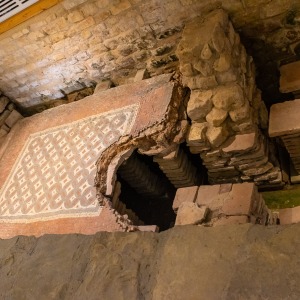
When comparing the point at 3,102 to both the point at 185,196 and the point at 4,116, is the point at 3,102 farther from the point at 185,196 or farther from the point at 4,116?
the point at 185,196

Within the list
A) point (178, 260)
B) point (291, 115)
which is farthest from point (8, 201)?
point (291, 115)

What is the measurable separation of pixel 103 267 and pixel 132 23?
8.83ft

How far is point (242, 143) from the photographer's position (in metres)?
3.33

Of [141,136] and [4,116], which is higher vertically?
[4,116]

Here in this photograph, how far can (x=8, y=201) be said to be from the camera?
4035mm

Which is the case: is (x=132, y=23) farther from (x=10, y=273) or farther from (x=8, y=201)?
(x=10, y=273)

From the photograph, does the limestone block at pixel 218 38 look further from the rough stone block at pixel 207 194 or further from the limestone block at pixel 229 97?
the rough stone block at pixel 207 194

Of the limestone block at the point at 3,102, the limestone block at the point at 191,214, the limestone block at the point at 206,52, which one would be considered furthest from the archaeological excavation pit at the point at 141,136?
the limestone block at the point at 3,102

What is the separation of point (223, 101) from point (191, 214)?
1.15 m

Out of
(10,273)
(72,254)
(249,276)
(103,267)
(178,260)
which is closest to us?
(249,276)

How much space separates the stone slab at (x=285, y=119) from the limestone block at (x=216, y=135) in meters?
0.43

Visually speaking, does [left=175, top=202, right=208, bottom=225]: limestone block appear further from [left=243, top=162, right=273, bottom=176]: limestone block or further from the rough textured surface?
[left=243, top=162, right=273, bottom=176]: limestone block

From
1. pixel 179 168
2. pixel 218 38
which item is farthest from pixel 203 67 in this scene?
pixel 179 168

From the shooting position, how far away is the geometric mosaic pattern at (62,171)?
11.6 feet
